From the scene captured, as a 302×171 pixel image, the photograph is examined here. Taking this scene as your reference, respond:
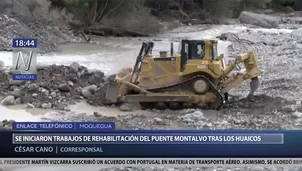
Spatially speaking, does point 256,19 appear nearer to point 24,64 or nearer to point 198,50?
point 198,50

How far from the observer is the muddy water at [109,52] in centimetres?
395

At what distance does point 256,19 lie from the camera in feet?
13.1

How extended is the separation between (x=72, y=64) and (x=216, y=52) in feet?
3.10

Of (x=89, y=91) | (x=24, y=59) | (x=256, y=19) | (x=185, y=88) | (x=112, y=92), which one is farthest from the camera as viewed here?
(x=185, y=88)

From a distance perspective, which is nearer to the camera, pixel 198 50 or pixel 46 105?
pixel 46 105

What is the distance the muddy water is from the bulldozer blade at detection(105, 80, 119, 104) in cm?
17

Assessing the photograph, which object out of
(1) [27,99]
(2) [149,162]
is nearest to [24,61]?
(1) [27,99]

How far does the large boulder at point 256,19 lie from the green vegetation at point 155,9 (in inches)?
1.8

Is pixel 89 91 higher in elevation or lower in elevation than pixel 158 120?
higher

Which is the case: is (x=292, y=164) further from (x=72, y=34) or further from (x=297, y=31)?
(x=72, y=34)

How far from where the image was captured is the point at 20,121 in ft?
12.0

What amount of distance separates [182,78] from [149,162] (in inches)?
56.9

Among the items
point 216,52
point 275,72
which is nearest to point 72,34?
point 216,52

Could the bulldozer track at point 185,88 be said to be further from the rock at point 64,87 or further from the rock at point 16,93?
the rock at point 16,93
